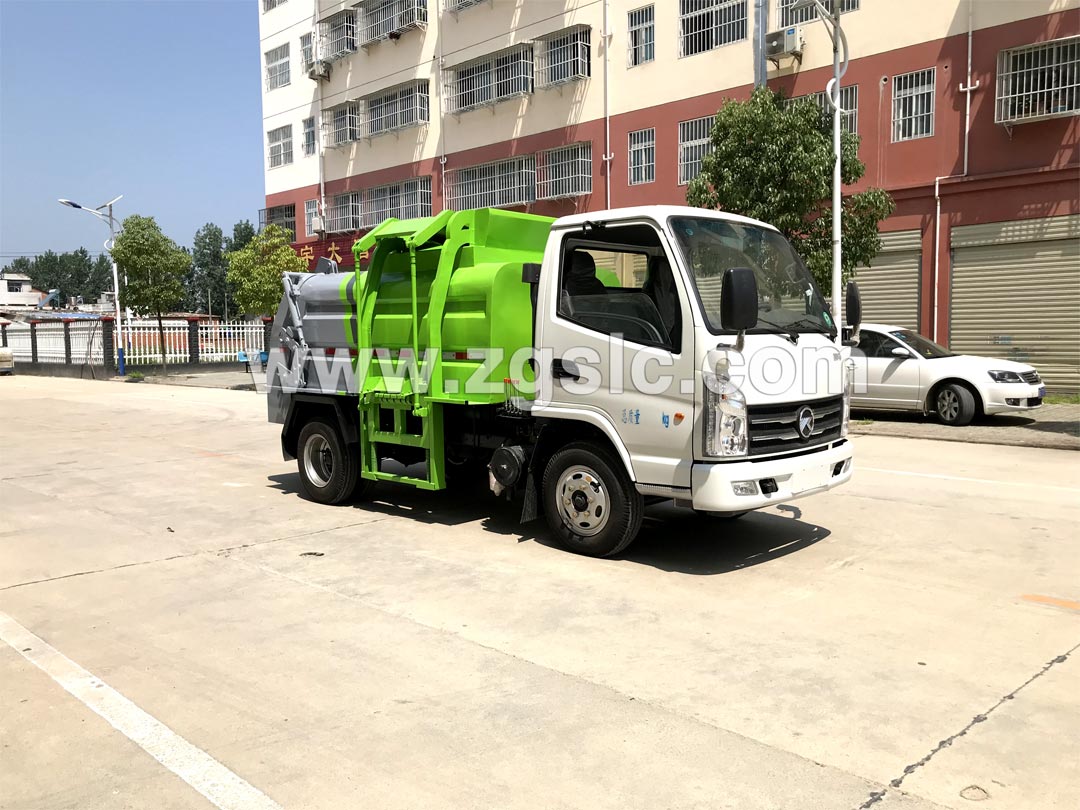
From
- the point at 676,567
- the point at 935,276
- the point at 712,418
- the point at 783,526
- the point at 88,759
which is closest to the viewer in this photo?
the point at 88,759

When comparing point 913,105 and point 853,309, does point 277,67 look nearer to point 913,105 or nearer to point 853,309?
point 913,105

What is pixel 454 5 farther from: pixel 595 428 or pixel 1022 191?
pixel 595 428

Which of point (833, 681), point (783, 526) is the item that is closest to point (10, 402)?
point (783, 526)

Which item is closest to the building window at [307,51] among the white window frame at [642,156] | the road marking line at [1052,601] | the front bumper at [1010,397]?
the white window frame at [642,156]

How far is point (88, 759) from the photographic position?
366cm

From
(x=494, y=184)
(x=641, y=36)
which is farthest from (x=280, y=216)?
(x=641, y=36)

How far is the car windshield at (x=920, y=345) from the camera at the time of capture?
47.8ft

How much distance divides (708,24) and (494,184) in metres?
9.40

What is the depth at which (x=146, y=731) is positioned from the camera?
12.8 feet

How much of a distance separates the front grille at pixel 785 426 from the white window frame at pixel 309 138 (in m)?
36.1

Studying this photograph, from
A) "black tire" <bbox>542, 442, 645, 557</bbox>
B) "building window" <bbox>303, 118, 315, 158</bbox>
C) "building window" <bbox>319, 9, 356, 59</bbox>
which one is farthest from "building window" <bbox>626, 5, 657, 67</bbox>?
"black tire" <bbox>542, 442, 645, 557</bbox>

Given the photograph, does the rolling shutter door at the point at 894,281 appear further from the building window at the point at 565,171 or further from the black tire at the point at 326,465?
the black tire at the point at 326,465

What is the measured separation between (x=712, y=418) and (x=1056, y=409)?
1327cm

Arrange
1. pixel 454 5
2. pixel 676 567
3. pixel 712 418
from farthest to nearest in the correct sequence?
1. pixel 454 5
2. pixel 676 567
3. pixel 712 418
